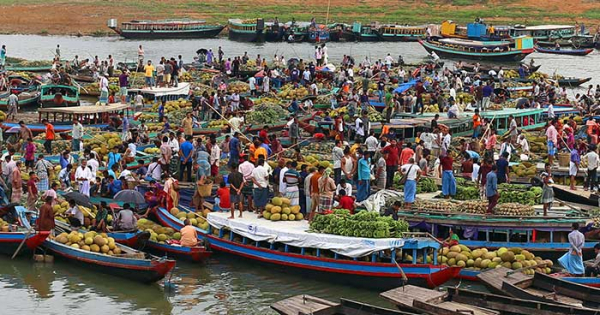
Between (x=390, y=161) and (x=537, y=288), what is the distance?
7584 mm

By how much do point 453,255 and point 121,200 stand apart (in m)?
7.16

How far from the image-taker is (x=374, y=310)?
1658 cm

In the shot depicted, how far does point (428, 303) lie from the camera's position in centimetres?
1698

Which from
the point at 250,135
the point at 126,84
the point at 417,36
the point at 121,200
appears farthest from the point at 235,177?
the point at 417,36

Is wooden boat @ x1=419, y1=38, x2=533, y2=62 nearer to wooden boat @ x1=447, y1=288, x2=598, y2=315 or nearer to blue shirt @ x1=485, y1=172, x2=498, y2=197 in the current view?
blue shirt @ x1=485, y1=172, x2=498, y2=197

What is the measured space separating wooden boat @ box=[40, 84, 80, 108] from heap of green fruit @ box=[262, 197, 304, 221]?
17153mm

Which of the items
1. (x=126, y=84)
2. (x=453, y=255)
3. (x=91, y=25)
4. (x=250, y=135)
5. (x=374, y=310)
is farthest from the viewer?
(x=91, y=25)

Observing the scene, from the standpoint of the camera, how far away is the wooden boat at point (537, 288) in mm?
17688

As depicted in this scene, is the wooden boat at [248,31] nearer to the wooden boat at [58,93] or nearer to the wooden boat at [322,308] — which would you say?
the wooden boat at [58,93]

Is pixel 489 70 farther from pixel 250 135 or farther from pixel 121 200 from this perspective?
pixel 121 200

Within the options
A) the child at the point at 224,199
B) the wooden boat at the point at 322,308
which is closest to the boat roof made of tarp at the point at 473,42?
the child at the point at 224,199

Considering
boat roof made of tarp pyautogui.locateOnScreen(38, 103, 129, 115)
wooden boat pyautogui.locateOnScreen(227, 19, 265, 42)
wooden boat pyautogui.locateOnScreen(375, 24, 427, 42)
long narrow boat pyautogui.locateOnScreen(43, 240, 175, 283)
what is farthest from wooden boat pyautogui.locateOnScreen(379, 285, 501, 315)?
wooden boat pyautogui.locateOnScreen(375, 24, 427, 42)

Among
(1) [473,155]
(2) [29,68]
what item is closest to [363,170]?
(1) [473,155]

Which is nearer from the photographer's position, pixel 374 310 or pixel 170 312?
pixel 374 310
